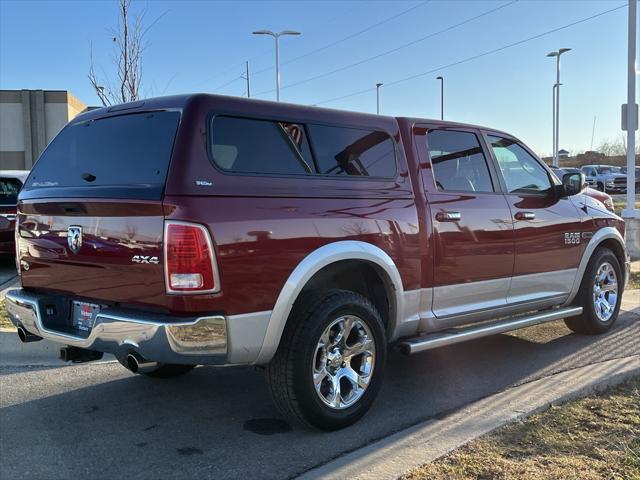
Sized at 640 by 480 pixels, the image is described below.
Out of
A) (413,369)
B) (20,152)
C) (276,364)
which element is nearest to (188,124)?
(276,364)

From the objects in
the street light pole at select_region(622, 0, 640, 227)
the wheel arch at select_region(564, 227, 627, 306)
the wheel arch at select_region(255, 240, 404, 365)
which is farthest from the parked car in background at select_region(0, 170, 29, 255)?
the street light pole at select_region(622, 0, 640, 227)

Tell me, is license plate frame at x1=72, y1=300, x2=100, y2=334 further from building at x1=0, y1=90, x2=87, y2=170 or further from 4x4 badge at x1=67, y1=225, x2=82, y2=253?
building at x1=0, y1=90, x2=87, y2=170

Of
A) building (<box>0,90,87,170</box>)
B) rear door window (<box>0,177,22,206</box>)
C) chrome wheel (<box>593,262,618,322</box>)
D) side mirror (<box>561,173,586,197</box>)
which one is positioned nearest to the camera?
side mirror (<box>561,173,586,197</box>)

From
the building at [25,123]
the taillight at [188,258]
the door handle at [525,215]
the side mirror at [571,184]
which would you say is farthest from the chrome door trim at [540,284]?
the building at [25,123]

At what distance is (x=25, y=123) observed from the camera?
3350cm

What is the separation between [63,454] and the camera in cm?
346

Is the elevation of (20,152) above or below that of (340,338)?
above

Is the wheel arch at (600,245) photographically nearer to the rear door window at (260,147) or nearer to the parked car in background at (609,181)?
the rear door window at (260,147)

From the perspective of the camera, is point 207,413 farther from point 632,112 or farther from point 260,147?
point 632,112

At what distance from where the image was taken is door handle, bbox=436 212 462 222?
14.6 feet

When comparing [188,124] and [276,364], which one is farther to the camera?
[276,364]

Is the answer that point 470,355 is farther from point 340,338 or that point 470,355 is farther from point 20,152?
point 20,152

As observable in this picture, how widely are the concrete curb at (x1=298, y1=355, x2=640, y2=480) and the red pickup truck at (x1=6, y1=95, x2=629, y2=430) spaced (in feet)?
1.41

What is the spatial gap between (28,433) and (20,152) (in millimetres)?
34027
